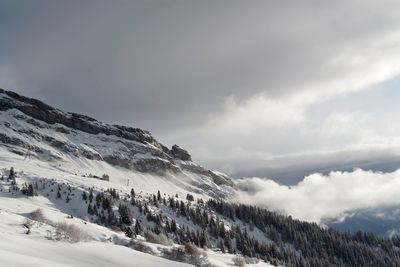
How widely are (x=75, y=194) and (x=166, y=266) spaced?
516ft

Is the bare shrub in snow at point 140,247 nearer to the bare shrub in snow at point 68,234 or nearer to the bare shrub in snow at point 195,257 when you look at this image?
the bare shrub in snow at point 195,257

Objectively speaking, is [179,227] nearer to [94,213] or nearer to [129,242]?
[94,213]

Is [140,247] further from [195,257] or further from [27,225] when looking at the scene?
[27,225]

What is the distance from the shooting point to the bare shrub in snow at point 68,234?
36.4 metres

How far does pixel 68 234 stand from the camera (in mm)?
38188

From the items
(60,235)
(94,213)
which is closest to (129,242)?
(60,235)

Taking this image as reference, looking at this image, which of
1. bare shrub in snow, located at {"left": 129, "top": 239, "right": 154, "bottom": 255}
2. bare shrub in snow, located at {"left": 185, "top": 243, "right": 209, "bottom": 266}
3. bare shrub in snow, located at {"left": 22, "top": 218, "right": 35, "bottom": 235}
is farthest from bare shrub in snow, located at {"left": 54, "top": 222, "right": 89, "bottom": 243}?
bare shrub in snow, located at {"left": 185, "top": 243, "right": 209, "bottom": 266}

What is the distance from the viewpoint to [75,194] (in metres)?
181

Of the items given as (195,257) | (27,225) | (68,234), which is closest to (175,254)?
(195,257)

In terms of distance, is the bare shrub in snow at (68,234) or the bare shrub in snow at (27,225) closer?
the bare shrub in snow at (68,234)

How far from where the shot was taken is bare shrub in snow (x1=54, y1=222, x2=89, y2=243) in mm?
36406

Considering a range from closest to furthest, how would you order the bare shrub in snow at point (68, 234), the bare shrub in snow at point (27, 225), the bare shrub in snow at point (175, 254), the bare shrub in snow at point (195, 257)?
the bare shrub in snow at point (68, 234)
the bare shrub in snow at point (27, 225)
the bare shrub in snow at point (175, 254)
the bare shrub in snow at point (195, 257)

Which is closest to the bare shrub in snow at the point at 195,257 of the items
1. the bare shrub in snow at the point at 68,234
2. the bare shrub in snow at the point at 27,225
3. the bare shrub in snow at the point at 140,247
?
the bare shrub in snow at the point at 140,247

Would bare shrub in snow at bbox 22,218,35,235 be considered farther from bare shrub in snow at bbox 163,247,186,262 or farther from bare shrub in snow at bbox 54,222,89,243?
bare shrub in snow at bbox 163,247,186,262
